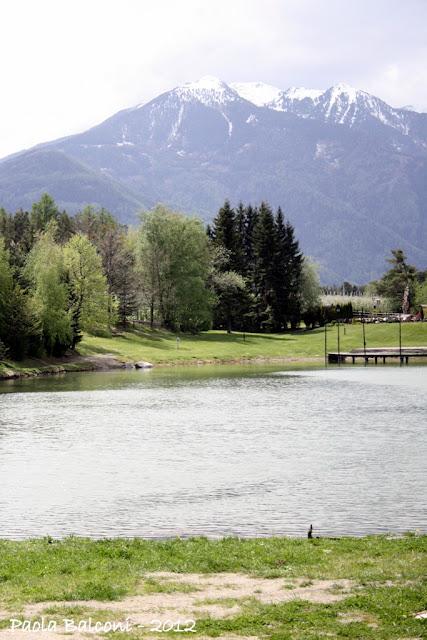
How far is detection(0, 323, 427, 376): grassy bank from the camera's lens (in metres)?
99.9

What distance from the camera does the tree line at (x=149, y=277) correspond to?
94.5 m

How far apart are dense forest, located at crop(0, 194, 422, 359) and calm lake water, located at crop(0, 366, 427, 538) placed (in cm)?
2633

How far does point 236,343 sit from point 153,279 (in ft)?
57.2

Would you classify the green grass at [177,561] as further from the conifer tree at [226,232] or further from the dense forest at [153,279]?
the conifer tree at [226,232]

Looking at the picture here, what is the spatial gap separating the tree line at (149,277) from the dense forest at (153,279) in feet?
0.51

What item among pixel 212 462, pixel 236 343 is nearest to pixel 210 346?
pixel 236 343

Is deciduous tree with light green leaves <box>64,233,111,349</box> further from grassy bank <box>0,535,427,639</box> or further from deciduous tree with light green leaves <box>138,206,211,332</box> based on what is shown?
grassy bank <box>0,535,427,639</box>

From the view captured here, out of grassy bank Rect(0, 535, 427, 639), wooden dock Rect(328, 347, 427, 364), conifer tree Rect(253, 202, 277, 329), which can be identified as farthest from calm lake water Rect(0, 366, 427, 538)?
conifer tree Rect(253, 202, 277, 329)

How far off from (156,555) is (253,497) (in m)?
9.01

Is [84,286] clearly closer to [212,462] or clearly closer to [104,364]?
[104,364]

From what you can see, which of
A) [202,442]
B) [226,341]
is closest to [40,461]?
[202,442]

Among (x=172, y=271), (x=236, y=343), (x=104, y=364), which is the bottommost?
(x=104, y=364)

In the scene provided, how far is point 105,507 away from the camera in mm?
26812

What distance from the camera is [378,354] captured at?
383ft
